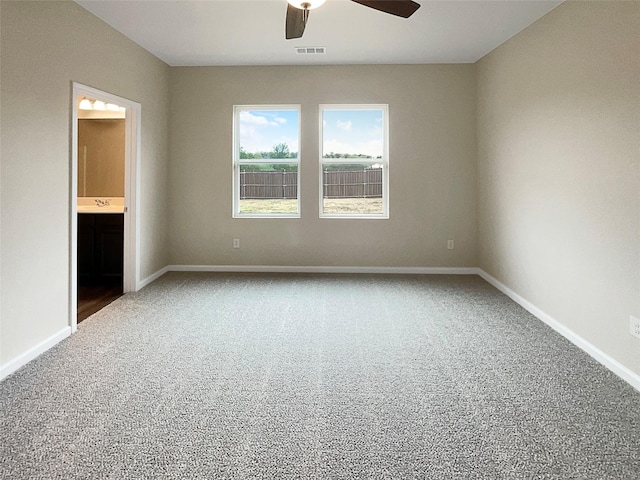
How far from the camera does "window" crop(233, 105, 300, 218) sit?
18.3 feet

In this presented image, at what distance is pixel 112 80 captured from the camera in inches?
155

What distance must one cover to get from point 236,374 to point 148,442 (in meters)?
0.75

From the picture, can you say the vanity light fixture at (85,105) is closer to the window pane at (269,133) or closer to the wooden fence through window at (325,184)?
the window pane at (269,133)

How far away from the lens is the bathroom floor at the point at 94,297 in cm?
A: 391

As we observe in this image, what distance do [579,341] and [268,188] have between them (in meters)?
3.88

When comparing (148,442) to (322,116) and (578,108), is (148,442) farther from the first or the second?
(322,116)

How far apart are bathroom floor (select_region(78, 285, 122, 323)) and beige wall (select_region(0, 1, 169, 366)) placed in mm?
686

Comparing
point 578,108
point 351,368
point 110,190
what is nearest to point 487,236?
point 578,108

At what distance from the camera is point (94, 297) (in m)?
4.38

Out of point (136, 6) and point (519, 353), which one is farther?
point (136, 6)

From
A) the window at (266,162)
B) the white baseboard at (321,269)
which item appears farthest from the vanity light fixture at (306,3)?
the white baseboard at (321,269)

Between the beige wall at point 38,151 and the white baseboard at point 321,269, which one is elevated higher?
the beige wall at point 38,151

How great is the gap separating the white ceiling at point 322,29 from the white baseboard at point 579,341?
8.40 ft

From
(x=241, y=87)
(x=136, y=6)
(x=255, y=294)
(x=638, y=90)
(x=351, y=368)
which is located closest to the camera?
(x=638, y=90)
